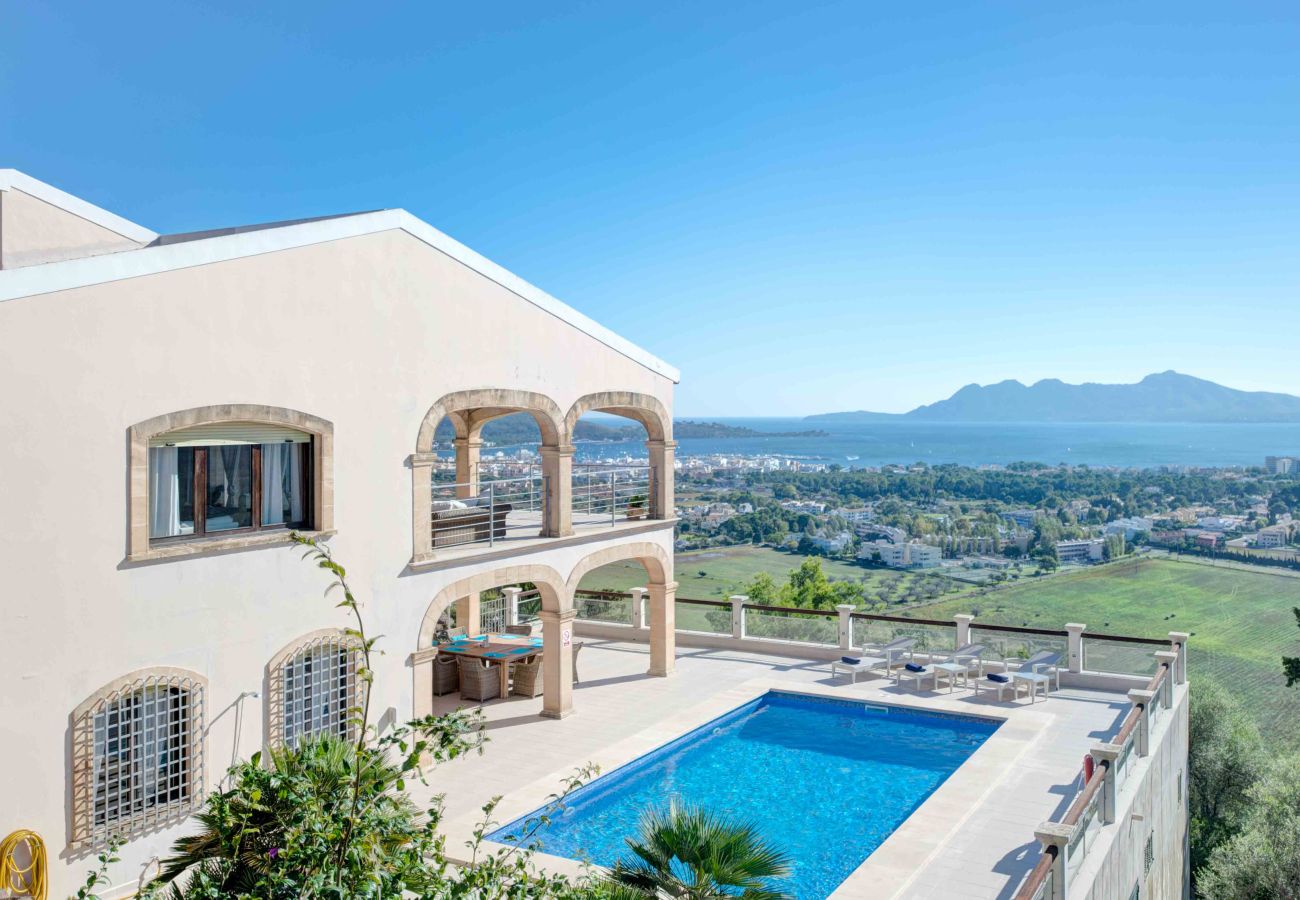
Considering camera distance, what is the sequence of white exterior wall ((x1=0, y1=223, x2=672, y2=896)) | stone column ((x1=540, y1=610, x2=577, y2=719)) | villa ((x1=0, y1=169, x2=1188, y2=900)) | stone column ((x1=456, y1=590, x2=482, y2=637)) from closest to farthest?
white exterior wall ((x1=0, y1=223, x2=672, y2=896))
villa ((x1=0, y1=169, x2=1188, y2=900))
stone column ((x1=540, y1=610, x2=577, y2=719))
stone column ((x1=456, y1=590, x2=482, y2=637))

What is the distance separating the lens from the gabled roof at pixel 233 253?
8.79 metres

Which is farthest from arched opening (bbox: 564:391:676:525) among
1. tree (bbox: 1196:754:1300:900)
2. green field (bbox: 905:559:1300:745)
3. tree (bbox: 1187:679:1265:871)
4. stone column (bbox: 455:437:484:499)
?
green field (bbox: 905:559:1300:745)

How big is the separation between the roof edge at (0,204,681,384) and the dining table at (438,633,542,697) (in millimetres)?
6269

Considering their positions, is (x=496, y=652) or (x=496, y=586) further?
(x=496, y=652)

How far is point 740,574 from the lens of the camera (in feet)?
197

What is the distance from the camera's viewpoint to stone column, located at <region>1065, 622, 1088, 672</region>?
18312 millimetres

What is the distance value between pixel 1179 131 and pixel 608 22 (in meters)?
21.5

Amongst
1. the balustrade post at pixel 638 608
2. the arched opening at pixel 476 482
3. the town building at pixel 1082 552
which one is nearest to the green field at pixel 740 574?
the town building at pixel 1082 552

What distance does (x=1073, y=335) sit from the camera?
285ft

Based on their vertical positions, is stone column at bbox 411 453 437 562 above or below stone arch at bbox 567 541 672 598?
above

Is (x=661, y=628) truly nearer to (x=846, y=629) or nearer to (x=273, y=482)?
(x=846, y=629)

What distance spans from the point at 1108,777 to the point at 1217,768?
42.4 ft

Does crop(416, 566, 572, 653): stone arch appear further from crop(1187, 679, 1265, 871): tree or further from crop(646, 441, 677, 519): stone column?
crop(1187, 679, 1265, 871): tree

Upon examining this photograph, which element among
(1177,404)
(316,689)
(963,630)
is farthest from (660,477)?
(1177,404)
